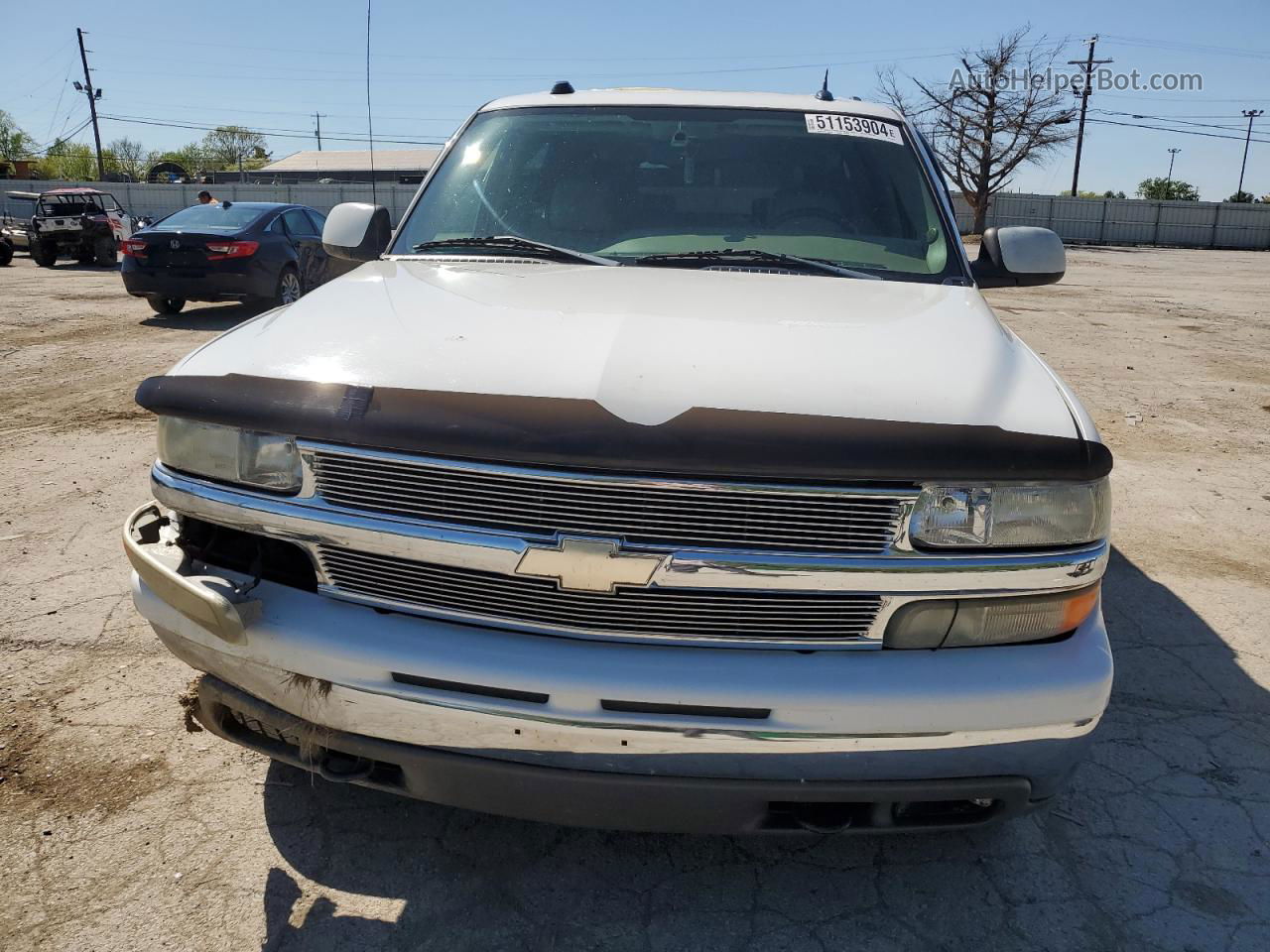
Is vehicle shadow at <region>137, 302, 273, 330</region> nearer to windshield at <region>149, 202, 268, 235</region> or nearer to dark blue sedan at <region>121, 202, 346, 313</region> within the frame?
dark blue sedan at <region>121, 202, 346, 313</region>

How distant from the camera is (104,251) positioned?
20.8m

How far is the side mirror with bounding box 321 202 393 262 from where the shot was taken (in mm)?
3438

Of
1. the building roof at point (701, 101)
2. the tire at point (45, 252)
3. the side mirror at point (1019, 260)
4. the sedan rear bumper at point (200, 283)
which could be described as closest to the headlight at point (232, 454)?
the building roof at point (701, 101)

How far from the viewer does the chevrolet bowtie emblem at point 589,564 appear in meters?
1.79

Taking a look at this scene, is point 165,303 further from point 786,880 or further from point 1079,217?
point 1079,217

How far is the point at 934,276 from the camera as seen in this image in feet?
9.61

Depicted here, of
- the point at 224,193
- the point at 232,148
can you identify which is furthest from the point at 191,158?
the point at 224,193

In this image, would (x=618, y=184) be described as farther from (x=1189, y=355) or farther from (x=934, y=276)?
(x=1189, y=355)

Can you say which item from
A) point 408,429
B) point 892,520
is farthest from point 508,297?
point 892,520

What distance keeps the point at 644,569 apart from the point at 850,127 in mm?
2243

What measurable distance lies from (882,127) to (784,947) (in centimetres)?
272

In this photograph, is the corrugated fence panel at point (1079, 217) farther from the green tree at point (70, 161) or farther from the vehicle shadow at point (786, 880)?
the green tree at point (70, 161)

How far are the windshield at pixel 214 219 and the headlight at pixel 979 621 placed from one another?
11115 mm

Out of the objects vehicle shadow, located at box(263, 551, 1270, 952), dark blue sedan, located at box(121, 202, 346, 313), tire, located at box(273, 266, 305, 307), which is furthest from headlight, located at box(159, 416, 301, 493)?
tire, located at box(273, 266, 305, 307)
